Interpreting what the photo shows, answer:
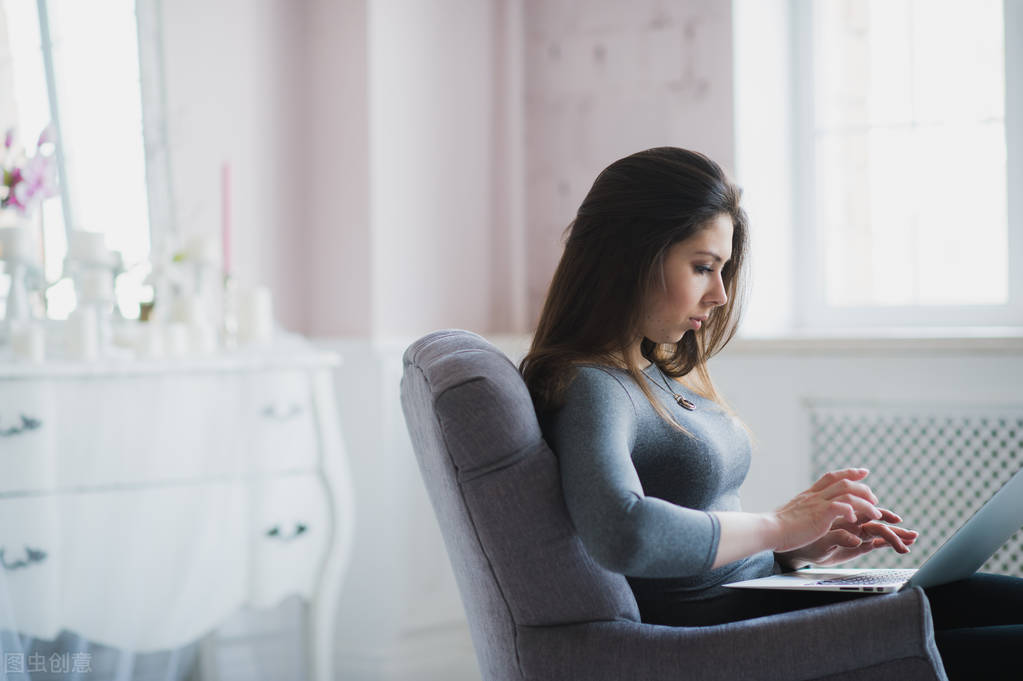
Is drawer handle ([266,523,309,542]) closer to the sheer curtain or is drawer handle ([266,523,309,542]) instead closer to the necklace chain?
the sheer curtain

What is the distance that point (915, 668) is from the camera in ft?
3.21

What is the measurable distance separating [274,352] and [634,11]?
1491mm

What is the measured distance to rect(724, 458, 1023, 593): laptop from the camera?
1086mm

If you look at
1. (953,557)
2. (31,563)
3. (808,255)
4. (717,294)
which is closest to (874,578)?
(953,557)

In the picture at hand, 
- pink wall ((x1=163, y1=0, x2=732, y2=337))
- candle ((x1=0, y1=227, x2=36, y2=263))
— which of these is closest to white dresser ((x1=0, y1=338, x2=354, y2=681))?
candle ((x1=0, y1=227, x2=36, y2=263))

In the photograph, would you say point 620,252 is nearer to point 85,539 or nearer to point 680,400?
A: point 680,400

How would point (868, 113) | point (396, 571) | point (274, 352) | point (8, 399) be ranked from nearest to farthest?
1. point (8, 399)
2. point (274, 352)
3. point (396, 571)
4. point (868, 113)

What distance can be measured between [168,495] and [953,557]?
134 cm

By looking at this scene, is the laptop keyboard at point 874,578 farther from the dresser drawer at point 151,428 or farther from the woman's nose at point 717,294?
the dresser drawer at point 151,428

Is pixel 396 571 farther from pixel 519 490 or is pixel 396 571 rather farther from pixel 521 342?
pixel 519 490

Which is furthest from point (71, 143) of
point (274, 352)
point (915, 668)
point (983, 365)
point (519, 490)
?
point (983, 365)

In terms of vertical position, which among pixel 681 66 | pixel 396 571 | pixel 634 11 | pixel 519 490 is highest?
pixel 634 11

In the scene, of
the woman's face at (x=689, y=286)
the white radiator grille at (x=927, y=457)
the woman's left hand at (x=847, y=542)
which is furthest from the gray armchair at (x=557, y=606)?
the white radiator grille at (x=927, y=457)

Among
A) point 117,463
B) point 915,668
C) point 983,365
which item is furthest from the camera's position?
point 983,365
